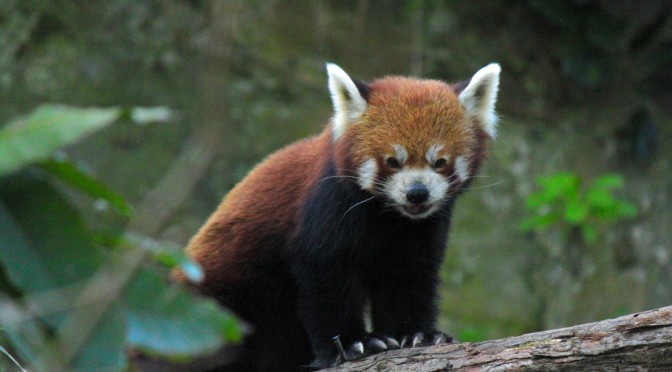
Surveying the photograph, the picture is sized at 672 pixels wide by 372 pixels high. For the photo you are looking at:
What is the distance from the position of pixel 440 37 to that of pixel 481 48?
38 centimetres

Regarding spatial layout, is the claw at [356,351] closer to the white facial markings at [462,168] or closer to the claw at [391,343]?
the claw at [391,343]

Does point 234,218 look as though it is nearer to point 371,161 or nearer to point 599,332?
point 371,161

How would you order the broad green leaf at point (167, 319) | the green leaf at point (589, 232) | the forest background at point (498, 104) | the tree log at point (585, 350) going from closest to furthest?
the broad green leaf at point (167, 319) < the tree log at point (585, 350) < the forest background at point (498, 104) < the green leaf at point (589, 232)

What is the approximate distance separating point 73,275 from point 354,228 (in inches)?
91.7

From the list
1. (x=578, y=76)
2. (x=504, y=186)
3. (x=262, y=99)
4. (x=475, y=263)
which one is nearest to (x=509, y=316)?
(x=475, y=263)

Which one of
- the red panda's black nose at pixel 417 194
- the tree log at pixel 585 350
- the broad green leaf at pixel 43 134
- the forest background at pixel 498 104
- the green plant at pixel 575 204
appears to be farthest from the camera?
the green plant at pixel 575 204

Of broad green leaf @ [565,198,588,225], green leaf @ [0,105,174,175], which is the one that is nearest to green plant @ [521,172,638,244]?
broad green leaf @ [565,198,588,225]

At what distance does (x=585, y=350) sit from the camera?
2760mm

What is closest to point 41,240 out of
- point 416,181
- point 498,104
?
point 416,181

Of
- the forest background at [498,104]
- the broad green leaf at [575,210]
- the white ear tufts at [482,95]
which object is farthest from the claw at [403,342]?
the broad green leaf at [575,210]

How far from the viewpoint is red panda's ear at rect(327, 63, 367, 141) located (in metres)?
4.03

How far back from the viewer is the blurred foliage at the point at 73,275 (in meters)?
1.45

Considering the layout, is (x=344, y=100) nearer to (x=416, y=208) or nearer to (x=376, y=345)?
(x=416, y=208)

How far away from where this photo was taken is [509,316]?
7.13m
